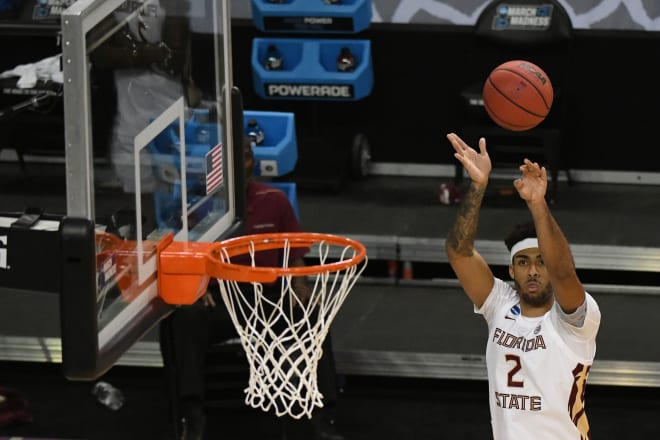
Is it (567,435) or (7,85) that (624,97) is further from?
(567,435)

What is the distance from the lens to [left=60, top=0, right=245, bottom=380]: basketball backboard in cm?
367

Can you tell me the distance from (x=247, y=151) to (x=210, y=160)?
1.54 metres

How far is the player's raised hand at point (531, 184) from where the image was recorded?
4309 mm

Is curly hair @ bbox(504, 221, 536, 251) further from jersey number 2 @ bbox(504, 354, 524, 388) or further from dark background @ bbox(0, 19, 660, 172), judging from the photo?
dark background @ bbox(0, 19, 660, 172)

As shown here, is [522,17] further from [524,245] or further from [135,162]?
[135,162]

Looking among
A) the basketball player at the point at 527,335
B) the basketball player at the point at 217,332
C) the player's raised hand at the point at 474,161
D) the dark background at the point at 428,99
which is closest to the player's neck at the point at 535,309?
the basketball player at the point at 527,335

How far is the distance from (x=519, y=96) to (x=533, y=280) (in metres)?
0.74

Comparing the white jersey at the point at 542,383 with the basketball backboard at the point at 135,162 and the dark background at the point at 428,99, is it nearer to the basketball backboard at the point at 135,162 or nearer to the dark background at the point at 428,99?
the basketball backboard at the point at 135,162

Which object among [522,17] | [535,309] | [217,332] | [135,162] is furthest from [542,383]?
[522,17]

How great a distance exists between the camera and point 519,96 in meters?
5.18

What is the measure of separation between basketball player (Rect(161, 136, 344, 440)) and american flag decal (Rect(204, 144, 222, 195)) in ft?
4.21

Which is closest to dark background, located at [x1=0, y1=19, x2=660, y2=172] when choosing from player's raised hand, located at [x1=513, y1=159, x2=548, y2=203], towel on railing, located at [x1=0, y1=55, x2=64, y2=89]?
towel on railing, located at [x1=0, y1=55, x2=64, y2=89]

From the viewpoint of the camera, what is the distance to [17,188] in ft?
30.4

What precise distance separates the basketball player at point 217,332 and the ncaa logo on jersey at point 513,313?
1692mm
